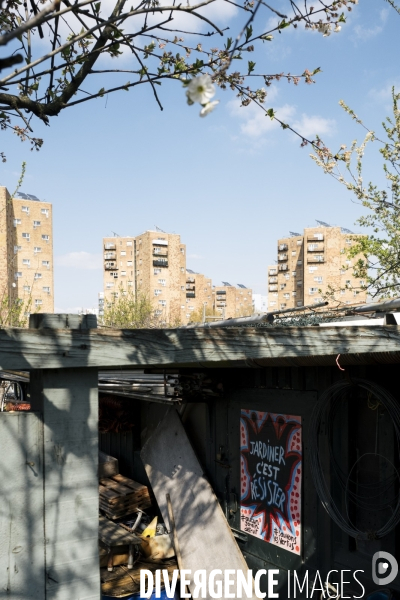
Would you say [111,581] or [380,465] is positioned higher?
[380,465]

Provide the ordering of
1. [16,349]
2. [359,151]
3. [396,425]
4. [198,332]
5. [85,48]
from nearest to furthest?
[16,349]
[198,332]
[85,48]
[396,425]
[359,151]

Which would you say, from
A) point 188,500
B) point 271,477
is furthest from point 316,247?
A: point 271,477

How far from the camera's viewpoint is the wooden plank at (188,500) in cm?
740

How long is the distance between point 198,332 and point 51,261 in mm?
87819

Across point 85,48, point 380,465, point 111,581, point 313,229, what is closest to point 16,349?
point 85,48

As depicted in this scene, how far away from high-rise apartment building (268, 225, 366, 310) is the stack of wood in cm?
9236

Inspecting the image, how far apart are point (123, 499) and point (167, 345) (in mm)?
7265

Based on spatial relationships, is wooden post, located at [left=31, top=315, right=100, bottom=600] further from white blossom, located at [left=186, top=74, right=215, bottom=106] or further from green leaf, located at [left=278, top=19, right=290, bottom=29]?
green leaf, located at [left=278, top=19, right=290, bottom=29]

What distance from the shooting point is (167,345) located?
313 centimetres

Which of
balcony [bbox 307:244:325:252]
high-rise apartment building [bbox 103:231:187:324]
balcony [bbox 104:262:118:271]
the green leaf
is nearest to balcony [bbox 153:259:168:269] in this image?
high-rise apartment building [bbox 103:231:187:324]

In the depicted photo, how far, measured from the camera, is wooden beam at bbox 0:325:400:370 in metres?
2.73

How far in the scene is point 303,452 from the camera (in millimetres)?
6727

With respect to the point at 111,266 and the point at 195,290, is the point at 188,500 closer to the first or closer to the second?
the point at 111,266

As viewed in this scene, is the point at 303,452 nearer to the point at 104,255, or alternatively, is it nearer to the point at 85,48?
the point at 85,48
